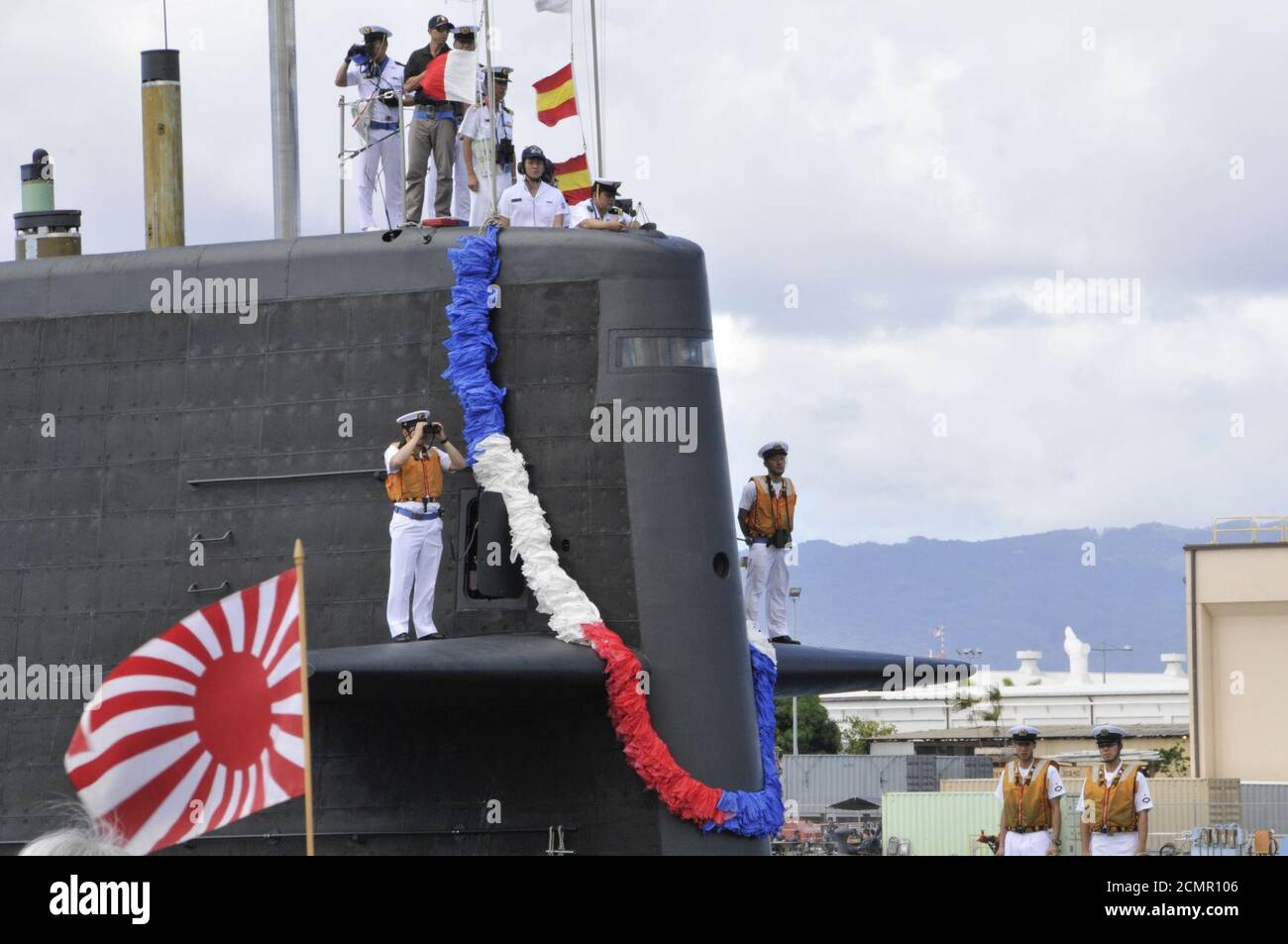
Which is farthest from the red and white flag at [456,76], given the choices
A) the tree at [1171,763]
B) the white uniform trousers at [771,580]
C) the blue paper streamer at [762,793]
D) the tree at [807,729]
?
the tree at [807,729]

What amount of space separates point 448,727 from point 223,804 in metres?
3.74

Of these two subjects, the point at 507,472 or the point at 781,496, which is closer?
the point at 507,472

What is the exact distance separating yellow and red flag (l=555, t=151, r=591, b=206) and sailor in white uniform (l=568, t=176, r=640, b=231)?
68 cm

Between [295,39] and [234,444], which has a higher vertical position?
[295,39]

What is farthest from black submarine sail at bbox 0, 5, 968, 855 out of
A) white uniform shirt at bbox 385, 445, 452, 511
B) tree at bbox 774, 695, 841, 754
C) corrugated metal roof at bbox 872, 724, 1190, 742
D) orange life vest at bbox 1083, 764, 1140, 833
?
tree at bbox 774, 695, 841, 754

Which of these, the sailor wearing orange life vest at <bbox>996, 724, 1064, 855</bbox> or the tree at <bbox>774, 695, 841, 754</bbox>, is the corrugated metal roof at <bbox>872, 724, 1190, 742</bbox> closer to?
the tree at <bbox>774, 695, 841, 754</bbox>

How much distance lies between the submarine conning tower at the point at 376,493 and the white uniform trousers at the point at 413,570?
1.11 ft

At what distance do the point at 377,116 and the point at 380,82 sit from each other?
0.34 meters

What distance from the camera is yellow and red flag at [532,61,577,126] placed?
16.3 meters

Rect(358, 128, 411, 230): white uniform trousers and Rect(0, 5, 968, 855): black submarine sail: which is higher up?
Rect(358, 128, 411, 230): white uniform trousers
